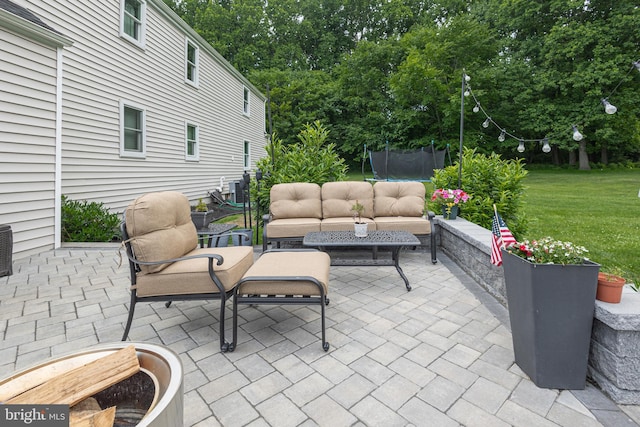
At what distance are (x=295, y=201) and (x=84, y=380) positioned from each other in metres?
3.63

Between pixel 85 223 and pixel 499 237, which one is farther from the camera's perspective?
pixel 85 223

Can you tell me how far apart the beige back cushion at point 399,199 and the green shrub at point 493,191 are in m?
0.75

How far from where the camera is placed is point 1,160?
3.88 meters

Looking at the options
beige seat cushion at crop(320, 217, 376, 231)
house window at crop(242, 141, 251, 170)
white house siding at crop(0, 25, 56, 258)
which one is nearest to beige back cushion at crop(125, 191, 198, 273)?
beige seat cushion at crop(320, 217, 376, 231)

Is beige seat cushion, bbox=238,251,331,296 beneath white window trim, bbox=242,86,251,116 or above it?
beneath

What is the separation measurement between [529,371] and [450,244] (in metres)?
2.57

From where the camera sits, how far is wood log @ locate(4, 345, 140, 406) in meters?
0.89

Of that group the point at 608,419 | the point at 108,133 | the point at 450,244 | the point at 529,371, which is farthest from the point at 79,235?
the point at 608,419

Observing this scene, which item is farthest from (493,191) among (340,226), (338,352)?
(338,352)

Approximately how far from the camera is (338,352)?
6.82 feet

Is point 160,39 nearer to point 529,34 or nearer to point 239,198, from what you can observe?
point 239,198

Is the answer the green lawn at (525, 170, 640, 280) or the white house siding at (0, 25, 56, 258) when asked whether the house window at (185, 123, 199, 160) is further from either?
the green lawn at (525, 170, 640, 280)

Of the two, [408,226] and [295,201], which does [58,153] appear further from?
[408,226]

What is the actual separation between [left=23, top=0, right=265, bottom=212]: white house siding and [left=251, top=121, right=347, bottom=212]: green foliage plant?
10.2 feet
